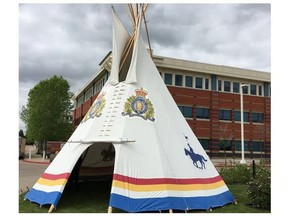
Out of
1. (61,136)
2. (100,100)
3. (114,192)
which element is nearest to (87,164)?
(100,100)

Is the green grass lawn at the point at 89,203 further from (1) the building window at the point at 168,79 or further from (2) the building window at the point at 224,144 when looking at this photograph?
(2) the building window at the point at 224,144

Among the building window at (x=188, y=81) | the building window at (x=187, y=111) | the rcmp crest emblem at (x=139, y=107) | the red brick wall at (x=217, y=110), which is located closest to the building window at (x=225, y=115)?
the red brick wall at (x=217, y=110)

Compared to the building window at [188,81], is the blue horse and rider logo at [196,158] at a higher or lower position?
lower

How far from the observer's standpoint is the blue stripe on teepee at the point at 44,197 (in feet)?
26.9

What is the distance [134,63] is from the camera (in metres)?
10.0

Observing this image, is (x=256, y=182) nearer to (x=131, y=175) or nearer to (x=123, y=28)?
(x=131, y=175)

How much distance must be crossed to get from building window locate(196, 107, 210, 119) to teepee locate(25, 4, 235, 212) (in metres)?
26.7

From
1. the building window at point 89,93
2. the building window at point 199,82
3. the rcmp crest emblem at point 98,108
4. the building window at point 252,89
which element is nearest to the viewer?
the rcmp crest emblem at point 98,108


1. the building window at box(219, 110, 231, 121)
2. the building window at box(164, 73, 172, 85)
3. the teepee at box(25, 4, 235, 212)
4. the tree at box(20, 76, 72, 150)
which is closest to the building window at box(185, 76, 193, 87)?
the building window at box(164, 73, 172, 85)

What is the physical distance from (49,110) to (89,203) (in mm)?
31872

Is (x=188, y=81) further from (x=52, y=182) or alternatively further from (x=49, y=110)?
→ (x=52, y=182)

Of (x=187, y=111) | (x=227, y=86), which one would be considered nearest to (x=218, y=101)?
(x=227, y=86)

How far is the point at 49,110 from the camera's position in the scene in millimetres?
39656

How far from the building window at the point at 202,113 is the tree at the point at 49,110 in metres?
16.7
